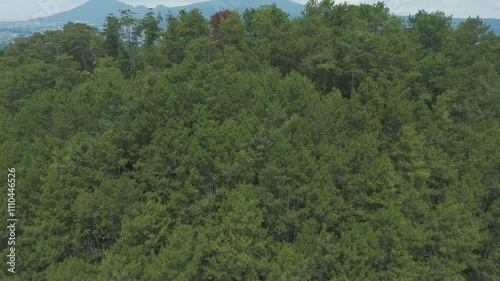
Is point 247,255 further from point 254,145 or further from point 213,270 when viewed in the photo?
point 254,145

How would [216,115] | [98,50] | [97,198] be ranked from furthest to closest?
1. [98,50]
2. [216,115]
3. [97,198]

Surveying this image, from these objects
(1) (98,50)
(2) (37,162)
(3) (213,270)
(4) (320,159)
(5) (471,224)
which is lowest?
(3) (213,270)

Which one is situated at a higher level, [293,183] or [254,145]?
[254,145]

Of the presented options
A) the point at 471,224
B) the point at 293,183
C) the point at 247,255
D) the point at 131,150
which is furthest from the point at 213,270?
the point at 471,224

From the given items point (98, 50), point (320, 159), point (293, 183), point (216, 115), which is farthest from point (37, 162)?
point (98, 50)

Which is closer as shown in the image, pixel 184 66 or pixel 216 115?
pixel 216 115

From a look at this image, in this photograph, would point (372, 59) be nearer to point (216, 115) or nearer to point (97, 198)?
point (216, 115)

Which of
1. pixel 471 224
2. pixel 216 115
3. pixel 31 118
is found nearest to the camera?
pixel 471 224
